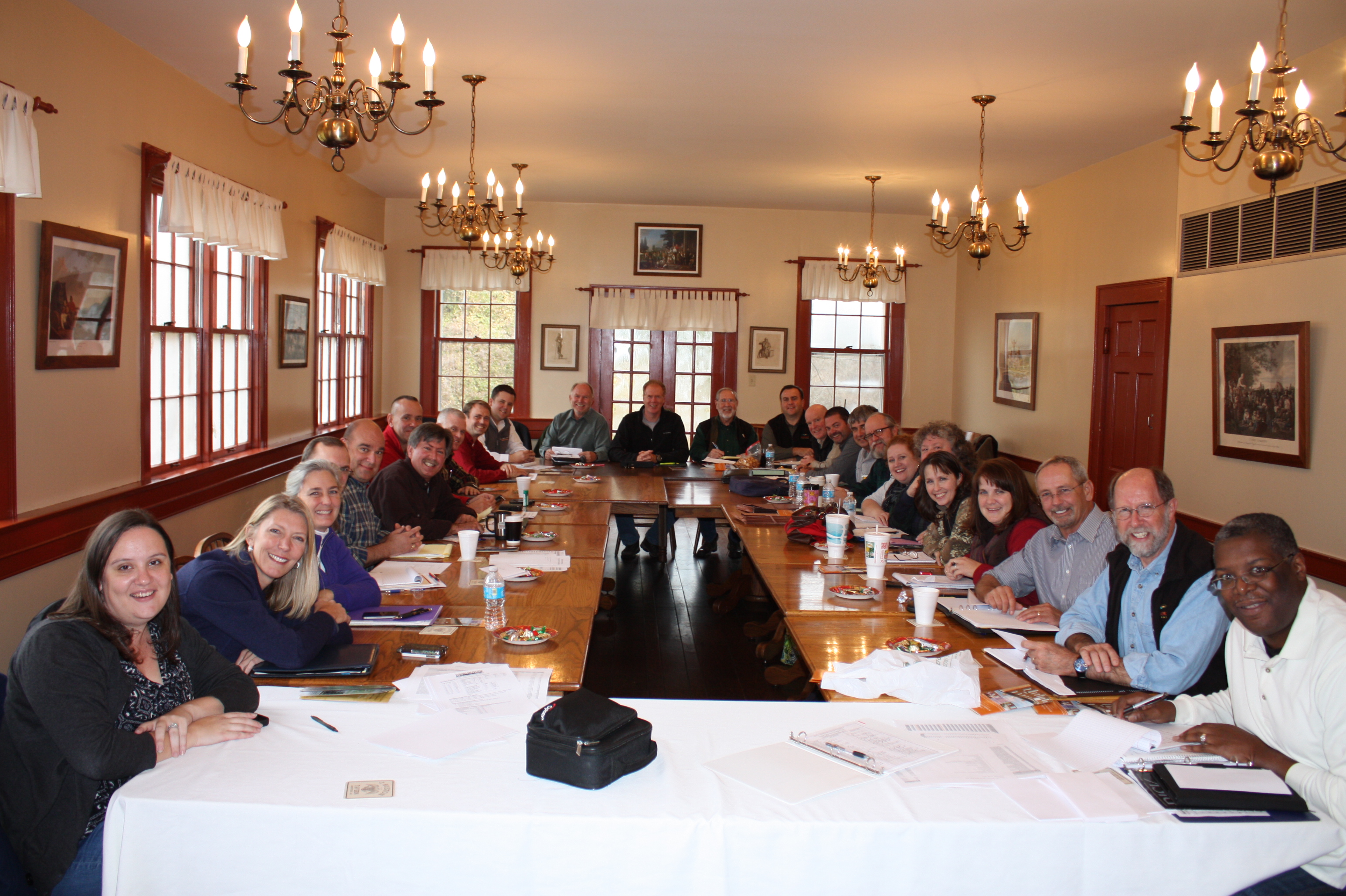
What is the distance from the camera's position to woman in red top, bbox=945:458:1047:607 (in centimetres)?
346

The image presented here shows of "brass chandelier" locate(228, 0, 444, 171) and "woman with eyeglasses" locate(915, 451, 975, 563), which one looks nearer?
"brass chandelier" locate(228, 0, 444, 171)

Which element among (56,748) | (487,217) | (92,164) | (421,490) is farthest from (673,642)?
(92,164)

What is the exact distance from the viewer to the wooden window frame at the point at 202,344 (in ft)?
16.6

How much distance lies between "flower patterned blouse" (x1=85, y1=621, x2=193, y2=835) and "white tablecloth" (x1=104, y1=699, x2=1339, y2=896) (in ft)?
0.85

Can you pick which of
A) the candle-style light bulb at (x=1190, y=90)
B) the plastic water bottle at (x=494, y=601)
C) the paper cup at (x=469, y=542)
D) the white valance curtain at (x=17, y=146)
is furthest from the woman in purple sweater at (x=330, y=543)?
the candle-style light bulb at (x=1190, y=90)

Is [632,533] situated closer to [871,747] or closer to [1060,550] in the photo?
[1060,550]

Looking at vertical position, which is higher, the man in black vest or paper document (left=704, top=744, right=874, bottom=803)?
the man in black vest

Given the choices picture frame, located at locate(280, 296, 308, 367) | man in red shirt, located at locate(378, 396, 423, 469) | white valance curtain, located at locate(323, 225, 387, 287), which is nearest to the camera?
man in red shirt, located at locate(378, 396, 423, 469)

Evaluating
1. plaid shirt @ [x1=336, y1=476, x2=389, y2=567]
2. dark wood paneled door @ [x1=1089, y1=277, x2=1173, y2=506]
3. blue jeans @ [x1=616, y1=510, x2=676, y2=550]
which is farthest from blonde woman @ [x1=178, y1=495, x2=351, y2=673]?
dark wood paneled door @ [x1=1089, y1=277, x2=1173, y2=506]

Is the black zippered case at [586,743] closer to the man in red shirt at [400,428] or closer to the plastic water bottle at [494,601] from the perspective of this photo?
the plastic water bottle at [494,601]

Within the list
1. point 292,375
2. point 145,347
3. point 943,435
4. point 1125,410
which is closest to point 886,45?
point 943,435

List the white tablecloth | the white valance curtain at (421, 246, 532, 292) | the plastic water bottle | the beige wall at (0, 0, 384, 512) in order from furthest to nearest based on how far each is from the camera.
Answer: the white valance curtain at (421, 246, 532, 292) < the beige wall at (0, 0, 384, 512) < the plastic water bottle < the white tablecloth

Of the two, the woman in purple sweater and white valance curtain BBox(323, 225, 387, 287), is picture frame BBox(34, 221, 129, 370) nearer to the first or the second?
the woman in purple sweater

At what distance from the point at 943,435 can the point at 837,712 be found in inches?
110
